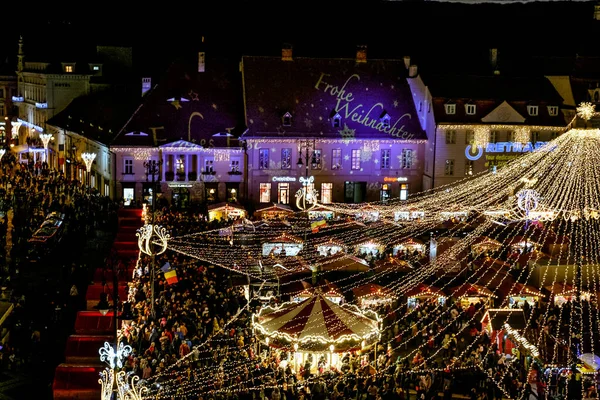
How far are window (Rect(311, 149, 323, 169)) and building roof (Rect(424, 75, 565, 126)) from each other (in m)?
6.42

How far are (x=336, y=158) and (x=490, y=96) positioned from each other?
893 centimetres

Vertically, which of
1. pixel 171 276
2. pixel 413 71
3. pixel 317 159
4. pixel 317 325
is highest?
pixel 413 71

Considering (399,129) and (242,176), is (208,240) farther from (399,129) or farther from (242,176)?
(399,129)

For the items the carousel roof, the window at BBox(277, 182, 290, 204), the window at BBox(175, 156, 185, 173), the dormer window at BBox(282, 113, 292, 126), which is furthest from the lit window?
the carousel roof

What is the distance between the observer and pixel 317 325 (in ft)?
77.6

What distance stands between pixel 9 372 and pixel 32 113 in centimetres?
4781

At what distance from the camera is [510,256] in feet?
112

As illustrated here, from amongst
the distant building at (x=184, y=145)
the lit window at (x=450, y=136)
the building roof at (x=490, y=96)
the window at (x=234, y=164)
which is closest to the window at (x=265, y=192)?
the distant building at (x=184, y=145)

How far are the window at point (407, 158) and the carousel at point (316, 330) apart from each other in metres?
25.9

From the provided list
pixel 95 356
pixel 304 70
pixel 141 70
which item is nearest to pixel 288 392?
pixel 95 356

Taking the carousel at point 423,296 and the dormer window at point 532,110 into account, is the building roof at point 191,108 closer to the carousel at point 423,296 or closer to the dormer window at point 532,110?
the dormer window at point 532,110

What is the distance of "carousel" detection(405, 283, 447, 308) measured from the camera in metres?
29.0

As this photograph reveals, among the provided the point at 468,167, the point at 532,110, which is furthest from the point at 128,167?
the point at 532,110

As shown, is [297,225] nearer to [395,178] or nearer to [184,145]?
[184,145]
